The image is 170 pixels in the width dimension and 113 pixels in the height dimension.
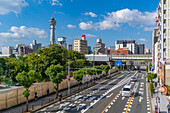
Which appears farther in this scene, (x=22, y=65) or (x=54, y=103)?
(x=22, y=65)

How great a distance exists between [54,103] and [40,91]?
5.51 m

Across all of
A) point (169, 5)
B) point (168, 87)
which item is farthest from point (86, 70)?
point (169, 5)

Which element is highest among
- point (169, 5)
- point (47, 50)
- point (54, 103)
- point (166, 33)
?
point (169, 5)

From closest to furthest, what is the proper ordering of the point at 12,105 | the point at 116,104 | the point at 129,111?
the point at 129,111, the point at 12,105, the point at 116,104

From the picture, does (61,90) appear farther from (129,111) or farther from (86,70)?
(129,111)

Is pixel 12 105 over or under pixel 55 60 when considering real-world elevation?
under

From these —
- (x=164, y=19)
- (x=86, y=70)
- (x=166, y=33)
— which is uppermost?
(x=164, y=19)

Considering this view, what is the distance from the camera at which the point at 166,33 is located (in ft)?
122

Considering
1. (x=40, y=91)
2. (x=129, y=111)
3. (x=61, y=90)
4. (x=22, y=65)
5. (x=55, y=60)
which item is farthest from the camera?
(x=22, y=65)

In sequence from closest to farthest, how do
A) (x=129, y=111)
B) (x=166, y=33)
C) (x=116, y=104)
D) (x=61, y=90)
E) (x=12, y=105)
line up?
(x=129, y=111), (x=12, y=105), (x=116, y=104), (x=166, y=33), (x=61, y=90)

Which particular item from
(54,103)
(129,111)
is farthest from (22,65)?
(129,111)

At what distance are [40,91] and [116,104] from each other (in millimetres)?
14142

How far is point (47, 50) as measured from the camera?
46.3 m

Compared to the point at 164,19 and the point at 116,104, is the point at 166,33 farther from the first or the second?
the point at 116,104
